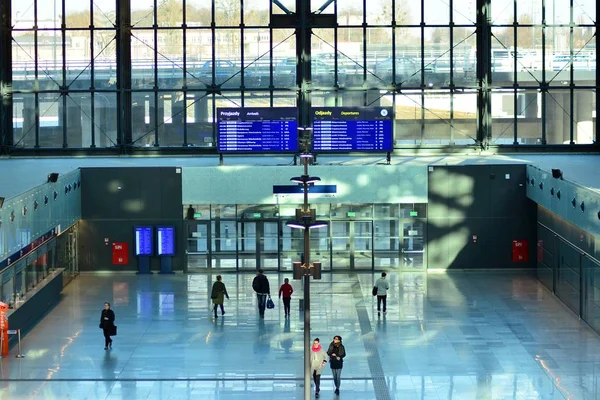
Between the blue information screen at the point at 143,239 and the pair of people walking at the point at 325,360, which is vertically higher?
the blue information screen at the point at 143,239

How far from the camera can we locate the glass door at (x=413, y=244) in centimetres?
4169

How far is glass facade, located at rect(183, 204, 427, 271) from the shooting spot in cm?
4162

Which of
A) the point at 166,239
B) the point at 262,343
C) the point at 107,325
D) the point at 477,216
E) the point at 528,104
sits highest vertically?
the point at 528,104

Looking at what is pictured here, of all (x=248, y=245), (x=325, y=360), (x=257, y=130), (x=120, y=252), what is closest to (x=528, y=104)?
(x=257, y=130)

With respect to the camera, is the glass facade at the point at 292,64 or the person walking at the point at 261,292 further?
the glass facade at the point at 292,64

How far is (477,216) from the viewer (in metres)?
41.4

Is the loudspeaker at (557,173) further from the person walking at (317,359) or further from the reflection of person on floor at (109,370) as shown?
the reflection of person on floor at (109,370)

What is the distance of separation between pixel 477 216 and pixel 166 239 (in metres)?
9.93

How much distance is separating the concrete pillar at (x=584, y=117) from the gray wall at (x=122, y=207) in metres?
13.7

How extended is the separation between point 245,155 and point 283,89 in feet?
8.68

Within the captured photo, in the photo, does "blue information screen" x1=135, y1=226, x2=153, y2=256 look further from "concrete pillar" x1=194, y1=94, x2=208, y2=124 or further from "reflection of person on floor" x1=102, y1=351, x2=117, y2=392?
"reflection of person on floor" x1=102, y1=351, x2=117, y2=392

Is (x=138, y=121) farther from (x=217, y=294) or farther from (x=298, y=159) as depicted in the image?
(x=217, y=294)

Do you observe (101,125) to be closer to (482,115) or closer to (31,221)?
(31,221)

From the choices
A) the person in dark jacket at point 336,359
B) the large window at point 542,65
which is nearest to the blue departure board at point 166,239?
the large window at point 542,65
